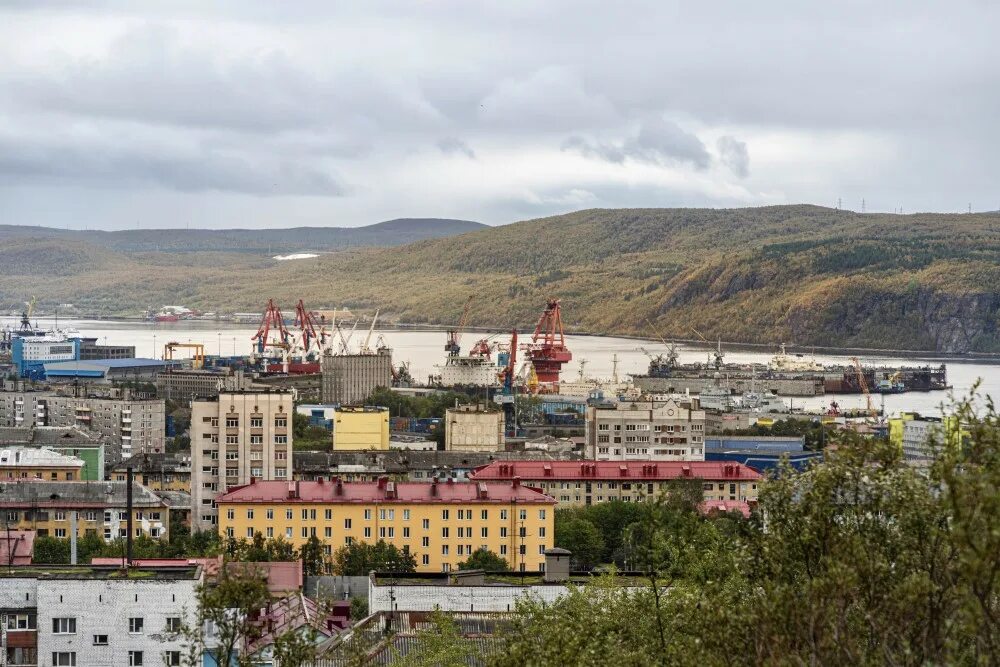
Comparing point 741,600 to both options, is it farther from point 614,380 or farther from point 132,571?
point 614,380

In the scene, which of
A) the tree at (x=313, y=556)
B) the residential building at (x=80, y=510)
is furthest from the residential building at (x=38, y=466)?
the tree at (x=313, y=556)

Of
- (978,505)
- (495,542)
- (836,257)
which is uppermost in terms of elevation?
(836,257)

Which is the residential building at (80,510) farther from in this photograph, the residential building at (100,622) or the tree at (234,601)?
the tree at (234,601)

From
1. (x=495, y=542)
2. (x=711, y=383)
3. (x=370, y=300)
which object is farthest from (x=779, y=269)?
(x=495, y=542)

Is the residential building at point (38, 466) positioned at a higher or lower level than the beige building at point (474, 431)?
lower

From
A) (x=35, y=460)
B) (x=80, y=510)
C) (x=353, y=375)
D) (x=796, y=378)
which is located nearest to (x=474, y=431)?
(x=35, y=460)

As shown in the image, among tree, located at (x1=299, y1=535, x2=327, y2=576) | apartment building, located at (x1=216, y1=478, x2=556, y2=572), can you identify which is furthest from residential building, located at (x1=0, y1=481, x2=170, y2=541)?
tree, located at (x1=299, y1=535, x2=327, y2=576)
